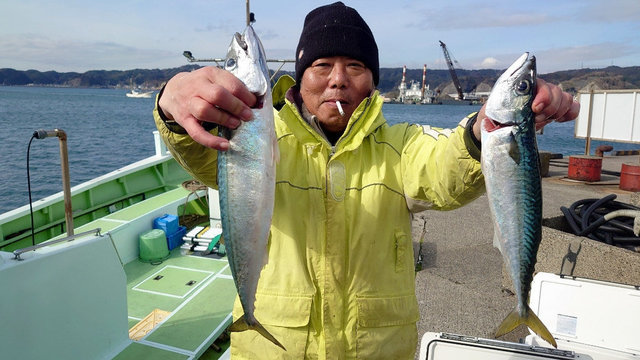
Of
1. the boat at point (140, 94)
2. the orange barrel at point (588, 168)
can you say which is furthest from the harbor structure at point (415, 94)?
the orange barrel at point (588, 168)

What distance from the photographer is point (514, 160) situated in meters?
1.84

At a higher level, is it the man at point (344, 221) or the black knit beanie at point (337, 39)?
the black knit beanie at point (337, 39)

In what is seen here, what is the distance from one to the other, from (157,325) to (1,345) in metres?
2.25

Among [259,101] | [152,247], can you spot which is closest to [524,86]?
[259,101]

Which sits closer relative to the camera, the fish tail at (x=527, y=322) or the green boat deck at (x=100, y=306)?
the fish tail at (x=527, y=322)

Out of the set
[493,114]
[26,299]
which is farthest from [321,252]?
[26,299]

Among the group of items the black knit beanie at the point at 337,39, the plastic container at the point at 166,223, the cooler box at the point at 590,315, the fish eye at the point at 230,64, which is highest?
the black knit beanie at the point at 337,39

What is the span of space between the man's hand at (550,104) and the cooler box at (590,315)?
2.30 m

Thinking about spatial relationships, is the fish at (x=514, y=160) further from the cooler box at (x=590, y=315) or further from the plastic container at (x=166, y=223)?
the plastic container at (x=166, y=223)

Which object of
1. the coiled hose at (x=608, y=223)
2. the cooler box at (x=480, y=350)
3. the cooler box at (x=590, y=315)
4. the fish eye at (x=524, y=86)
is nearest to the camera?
the fish eye at (x=524, y=86)

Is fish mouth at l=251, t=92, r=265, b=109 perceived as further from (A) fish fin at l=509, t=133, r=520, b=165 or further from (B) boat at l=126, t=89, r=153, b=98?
(B) boat at l=126, t=89, r=153, b=98

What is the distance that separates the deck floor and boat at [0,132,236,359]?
0.01m

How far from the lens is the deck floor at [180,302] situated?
478cm

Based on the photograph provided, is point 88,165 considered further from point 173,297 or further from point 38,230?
point 173,297
